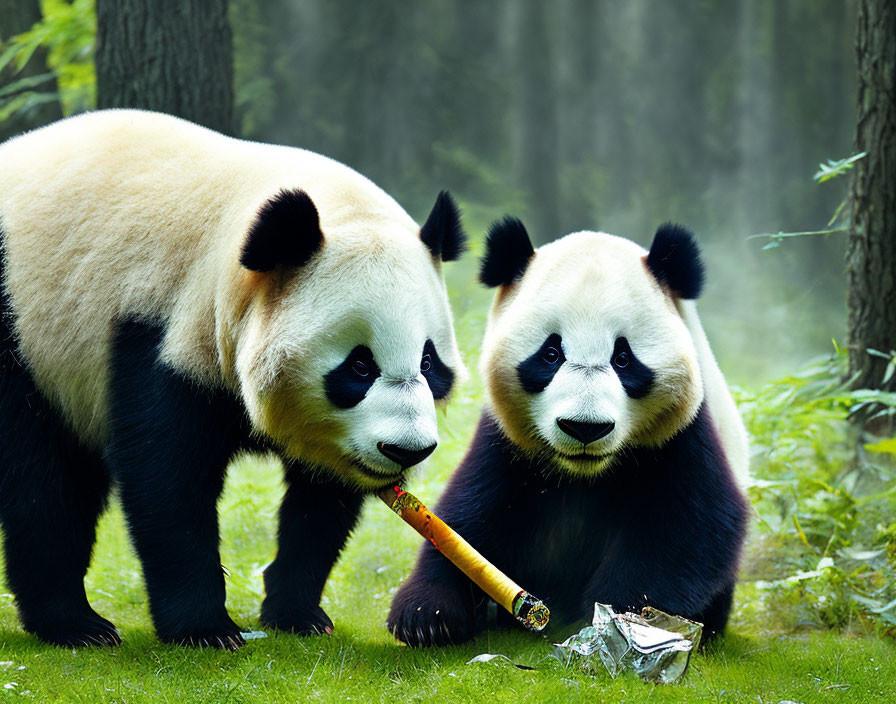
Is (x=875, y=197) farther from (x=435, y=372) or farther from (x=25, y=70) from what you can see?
(x=25, y=70)

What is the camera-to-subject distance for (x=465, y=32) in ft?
55.6

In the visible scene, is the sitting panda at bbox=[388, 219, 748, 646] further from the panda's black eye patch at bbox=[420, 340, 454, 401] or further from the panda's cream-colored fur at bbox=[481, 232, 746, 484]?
the panda's black eye patch at bbox=[420, 340, 454, 401]

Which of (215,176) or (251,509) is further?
(251,509)

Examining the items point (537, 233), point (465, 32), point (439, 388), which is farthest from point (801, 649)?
point (465, 32)

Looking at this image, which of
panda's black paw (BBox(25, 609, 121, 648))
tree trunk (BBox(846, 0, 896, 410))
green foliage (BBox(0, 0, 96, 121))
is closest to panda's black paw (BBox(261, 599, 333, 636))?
panda's black paw (BBox(25, 609, 121, 648))

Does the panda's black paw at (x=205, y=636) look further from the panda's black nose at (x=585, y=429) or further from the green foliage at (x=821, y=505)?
the green foliage at (x=821, y=505)

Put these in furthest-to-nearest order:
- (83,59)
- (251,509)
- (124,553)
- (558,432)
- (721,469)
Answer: (83,59)
(251,509)
(124,553)
(721,469)
(558,432)

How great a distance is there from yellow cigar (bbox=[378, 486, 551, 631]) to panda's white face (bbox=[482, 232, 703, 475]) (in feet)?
1.69

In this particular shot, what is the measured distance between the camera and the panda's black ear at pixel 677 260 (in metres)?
4.02

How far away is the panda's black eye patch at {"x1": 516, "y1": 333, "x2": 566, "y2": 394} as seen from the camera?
3.80 m

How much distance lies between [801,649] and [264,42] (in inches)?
531

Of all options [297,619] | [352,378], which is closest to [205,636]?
[297,619]

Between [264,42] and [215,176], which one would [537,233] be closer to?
[264,42]

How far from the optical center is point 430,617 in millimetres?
3908
